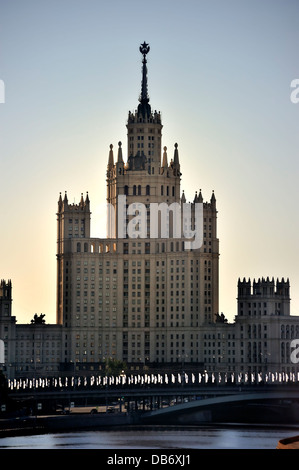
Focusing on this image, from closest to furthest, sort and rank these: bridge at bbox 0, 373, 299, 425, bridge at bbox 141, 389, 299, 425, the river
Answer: the river, bridge at bbox 141, 389, 299, 425, bridge at bbox 0, 373, 299, 425

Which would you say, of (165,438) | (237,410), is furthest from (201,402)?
(165,438)

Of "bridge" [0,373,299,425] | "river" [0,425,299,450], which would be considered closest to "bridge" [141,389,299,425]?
"bridge" [0,373,299,425]

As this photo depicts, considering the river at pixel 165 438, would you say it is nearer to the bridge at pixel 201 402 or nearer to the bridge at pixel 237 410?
the bridge at pixel 237 410

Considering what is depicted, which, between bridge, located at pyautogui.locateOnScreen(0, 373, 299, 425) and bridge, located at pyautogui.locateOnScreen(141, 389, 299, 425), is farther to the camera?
bridge, located at pyautogui.locateOnScreen(0, 373, 299, 425)

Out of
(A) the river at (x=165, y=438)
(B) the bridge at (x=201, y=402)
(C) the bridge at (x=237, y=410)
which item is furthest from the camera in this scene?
(B) the bridge at (x=201, y=402)

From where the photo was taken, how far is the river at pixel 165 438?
115 meters

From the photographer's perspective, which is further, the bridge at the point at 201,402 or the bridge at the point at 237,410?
the bridge at the point at 201,402

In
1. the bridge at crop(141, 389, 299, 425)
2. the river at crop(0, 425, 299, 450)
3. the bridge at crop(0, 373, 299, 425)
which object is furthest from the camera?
the bridge at crop(0, 373, 299, 425)

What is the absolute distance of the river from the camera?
4520 inches

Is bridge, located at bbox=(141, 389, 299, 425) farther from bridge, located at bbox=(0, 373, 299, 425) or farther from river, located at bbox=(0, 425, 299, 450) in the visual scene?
river, located at bbox=(0, 425, 299, 450)

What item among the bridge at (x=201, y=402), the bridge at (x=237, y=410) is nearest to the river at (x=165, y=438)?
the bridge at (x=237, y=410)
